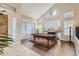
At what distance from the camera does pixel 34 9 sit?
216 cm

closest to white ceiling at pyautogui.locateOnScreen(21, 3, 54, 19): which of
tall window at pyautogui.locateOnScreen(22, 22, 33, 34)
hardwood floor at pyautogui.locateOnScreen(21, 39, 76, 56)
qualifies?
tall window at pyautogui.locateOnScreen(22, 22, 33, 34)

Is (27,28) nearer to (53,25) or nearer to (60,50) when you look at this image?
(53,25)

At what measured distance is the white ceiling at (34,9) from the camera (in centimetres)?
214

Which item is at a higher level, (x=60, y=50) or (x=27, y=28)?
(x=27, y=28)

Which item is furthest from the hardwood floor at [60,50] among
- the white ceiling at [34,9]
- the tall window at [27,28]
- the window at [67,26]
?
the white ceiling at [34,9]

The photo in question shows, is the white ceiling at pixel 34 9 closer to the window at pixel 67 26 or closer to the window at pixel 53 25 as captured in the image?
the window at pixel 53 25

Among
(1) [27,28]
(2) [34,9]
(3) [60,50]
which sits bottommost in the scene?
(3) [60,50]

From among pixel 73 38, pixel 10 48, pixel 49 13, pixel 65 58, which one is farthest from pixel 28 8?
pixel 65 58

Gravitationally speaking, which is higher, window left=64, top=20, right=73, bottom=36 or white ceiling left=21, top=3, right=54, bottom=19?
white ceiling left=21, top=3, right=54, bottom=19

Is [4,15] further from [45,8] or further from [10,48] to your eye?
[45,8]

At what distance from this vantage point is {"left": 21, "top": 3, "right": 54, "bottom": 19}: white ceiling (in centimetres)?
214

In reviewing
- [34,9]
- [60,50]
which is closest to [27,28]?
[34,9]

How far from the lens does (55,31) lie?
213cm

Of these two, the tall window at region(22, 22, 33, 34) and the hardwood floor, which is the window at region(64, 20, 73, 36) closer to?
the hardwood floor
